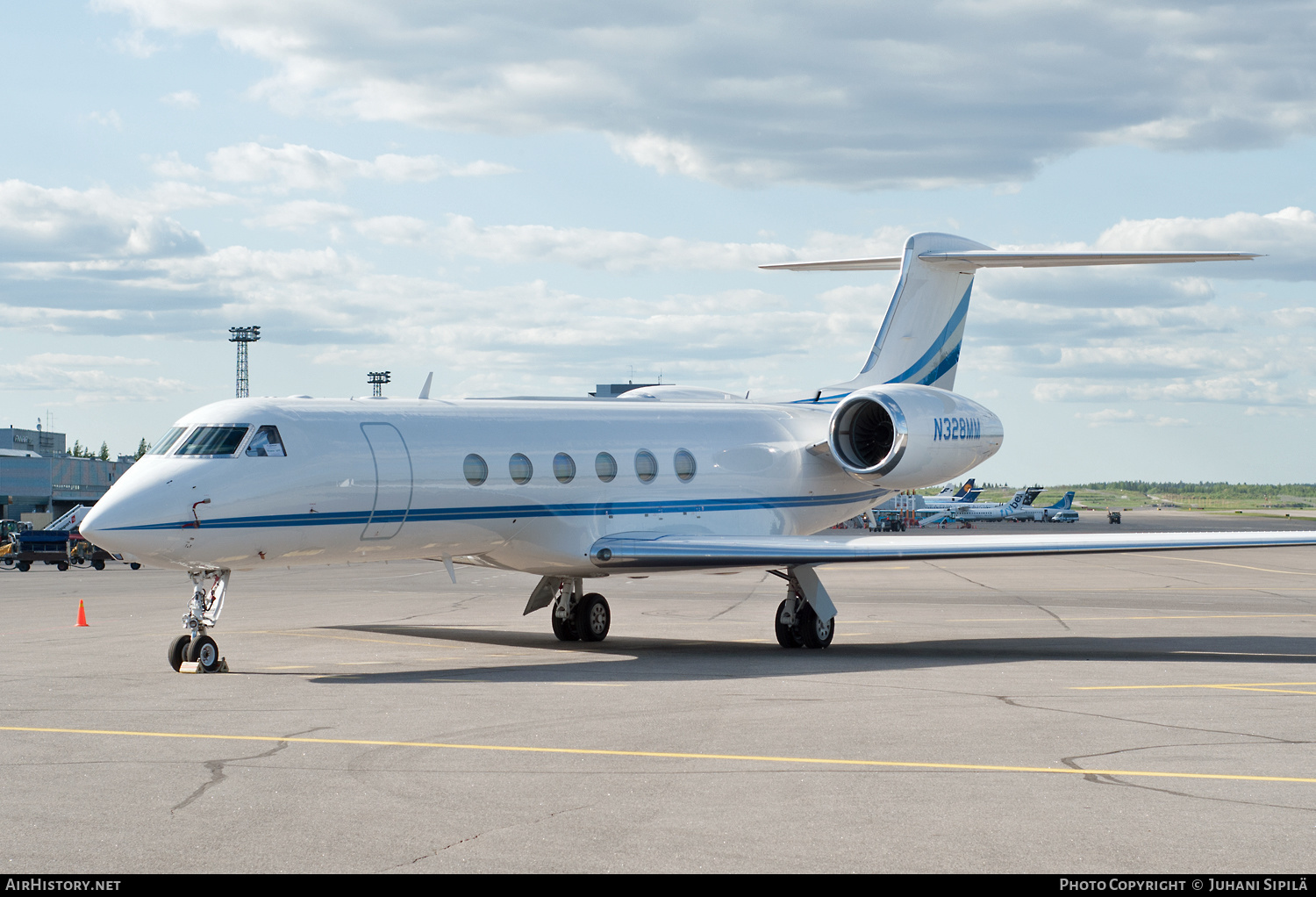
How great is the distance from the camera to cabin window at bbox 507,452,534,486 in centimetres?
1722

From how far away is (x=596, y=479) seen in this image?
18203 mm

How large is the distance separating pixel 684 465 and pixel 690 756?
1026 cm

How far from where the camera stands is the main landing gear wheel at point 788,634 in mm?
18297

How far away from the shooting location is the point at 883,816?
7520 millimetres

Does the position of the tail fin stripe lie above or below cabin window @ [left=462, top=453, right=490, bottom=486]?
above

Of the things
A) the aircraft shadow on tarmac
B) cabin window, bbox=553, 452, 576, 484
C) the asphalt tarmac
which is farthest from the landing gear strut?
cabin window, bbox=553, 452, 576, 484

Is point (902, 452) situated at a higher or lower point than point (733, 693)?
higher

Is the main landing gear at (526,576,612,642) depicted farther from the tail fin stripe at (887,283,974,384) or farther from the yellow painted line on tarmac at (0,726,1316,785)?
the yellow painted line on tarmac at (0,726,1316,785)

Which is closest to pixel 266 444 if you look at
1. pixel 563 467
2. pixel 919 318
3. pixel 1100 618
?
pixel 563 467

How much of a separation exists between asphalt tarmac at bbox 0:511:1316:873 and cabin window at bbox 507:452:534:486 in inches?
89.6

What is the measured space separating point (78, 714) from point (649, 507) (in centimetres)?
887

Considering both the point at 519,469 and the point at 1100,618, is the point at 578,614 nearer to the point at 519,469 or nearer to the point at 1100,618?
the point at 519,469
